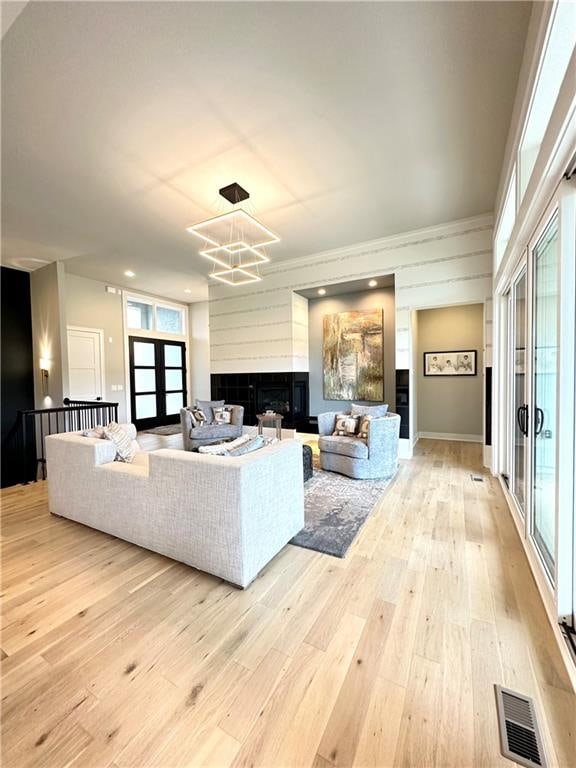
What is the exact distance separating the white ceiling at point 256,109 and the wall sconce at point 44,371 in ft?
8.84

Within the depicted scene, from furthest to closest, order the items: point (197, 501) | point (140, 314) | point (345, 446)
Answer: point (140, 314) → point (345, 446) → point (197, 501)

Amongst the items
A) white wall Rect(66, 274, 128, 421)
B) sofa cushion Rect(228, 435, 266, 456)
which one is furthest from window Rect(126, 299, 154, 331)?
sofa cushion Rect(228, 435, 266, 456)

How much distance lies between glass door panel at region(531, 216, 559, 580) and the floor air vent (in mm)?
874

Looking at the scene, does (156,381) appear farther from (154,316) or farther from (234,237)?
(234,237)

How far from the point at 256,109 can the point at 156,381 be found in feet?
24.1

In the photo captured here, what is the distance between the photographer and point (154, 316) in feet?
28.5

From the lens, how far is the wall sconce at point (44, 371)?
632cm

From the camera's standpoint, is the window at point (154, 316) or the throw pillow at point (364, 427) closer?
the throw pillow at point (364, 427)

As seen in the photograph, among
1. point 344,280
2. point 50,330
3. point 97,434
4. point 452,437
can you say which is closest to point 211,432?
point 97,434

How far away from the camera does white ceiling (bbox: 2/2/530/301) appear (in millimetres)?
1979

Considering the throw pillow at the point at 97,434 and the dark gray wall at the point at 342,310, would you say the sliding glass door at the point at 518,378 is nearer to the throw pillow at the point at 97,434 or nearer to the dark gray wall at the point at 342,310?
the dark gray wall at the point at 342,310

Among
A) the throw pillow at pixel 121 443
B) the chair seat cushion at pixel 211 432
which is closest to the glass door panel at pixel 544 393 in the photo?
the throw pillow at pixel 121 443

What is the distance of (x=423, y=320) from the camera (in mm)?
6266

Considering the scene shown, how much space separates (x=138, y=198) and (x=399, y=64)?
10.3ft
